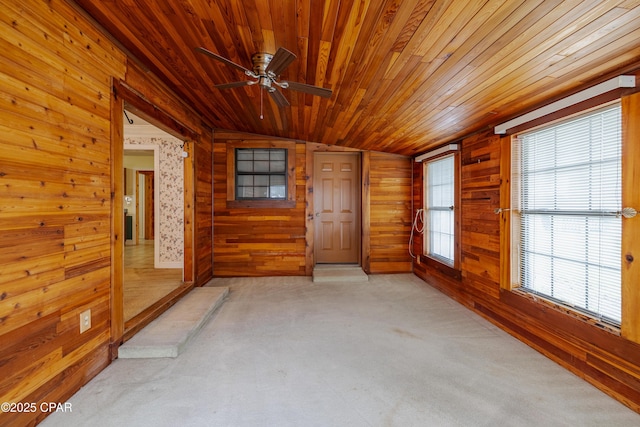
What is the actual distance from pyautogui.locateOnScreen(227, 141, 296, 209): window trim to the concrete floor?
6.85 ft

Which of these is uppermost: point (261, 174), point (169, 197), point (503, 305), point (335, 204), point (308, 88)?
point (308, 88)

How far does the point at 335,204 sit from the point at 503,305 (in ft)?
9.64

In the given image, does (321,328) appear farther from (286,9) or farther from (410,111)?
(286,9)

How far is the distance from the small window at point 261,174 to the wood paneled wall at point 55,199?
2406 millimetres

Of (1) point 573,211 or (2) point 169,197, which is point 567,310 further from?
(2) point 169,197

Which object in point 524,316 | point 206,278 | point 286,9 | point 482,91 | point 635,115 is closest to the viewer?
point 286,9

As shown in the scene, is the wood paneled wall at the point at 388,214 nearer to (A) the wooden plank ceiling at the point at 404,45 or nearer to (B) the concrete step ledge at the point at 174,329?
(A) the wooden plank ceiling at the point at 404,45

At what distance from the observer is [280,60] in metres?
1.66

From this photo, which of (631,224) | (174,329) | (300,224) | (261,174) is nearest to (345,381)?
(174,329)

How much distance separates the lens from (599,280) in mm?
1850

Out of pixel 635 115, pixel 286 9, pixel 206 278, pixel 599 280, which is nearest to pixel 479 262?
pixel 599 280

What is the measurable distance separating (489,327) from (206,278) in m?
3.81

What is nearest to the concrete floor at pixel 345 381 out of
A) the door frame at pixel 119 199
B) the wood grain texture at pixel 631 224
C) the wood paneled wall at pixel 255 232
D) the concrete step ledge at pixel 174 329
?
the concrete step ledge at pixel 174 329

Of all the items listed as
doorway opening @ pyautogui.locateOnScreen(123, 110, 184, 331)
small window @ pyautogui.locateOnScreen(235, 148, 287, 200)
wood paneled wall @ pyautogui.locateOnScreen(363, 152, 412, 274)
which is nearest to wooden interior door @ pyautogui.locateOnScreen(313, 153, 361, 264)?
wood paneled wall @ pyautogui.locateOnScreen(363, 152, 412, 274)
